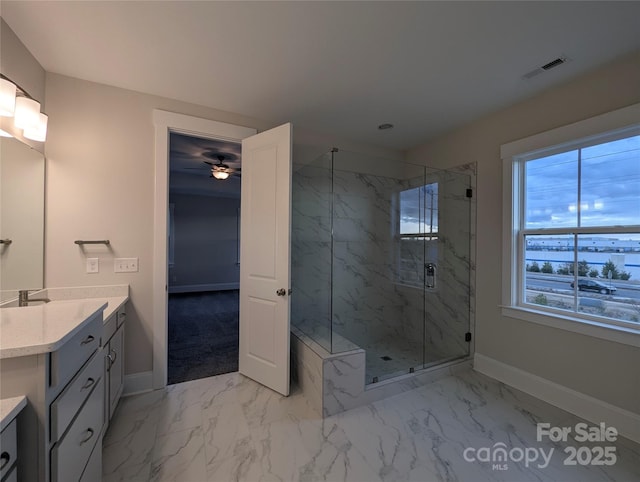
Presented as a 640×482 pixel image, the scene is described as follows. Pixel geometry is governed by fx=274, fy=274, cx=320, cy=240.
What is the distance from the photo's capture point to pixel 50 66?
2014mm

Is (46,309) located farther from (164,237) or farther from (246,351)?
(246,351)

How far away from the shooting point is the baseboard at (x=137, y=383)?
2.31m

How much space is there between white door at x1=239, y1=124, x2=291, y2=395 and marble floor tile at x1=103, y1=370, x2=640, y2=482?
0.30m

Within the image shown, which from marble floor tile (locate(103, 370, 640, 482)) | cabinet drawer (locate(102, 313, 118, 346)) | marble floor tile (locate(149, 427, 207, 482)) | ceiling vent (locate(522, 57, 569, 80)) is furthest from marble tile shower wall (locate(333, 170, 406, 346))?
cabinet drawer (locate(102, 313, 118, 346))

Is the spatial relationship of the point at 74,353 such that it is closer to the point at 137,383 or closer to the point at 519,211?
the point at 137,383

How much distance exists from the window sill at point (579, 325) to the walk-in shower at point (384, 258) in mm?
518

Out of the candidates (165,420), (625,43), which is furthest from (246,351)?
(625,43)

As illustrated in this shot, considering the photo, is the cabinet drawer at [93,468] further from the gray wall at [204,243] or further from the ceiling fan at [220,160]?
the gray wall at [204,243]

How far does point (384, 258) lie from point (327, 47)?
8.10 feet

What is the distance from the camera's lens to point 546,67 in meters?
1.98

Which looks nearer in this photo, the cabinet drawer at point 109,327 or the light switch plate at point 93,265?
the cabinet drawer at point 109,327

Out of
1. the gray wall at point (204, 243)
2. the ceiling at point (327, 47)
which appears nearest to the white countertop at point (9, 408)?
the ceiling at point (327, 47)

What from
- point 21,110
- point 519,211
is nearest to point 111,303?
point 21,110

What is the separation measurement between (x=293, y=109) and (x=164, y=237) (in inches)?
66.6
